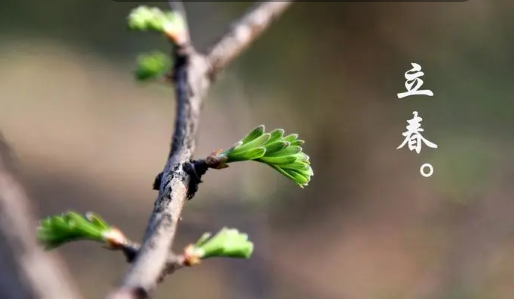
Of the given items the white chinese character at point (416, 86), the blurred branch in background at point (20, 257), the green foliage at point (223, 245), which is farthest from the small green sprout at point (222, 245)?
the white chinese character at point (416, 86)

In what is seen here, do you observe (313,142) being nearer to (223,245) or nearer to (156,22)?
(156,22)

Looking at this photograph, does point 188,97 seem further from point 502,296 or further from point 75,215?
point 502,296

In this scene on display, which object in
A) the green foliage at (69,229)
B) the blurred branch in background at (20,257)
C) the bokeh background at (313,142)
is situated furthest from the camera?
the bokeh background at (313,142)

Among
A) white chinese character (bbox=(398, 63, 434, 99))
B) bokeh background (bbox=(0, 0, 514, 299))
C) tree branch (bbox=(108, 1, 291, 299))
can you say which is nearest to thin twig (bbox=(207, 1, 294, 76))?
tree branch (bbox=(108, 1, 291, 299))

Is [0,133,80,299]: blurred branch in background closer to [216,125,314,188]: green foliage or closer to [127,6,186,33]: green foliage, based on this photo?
[216,125,314,188]: green foliage

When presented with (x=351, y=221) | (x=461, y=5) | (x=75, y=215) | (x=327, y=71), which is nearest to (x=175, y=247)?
(x=351, y=221)

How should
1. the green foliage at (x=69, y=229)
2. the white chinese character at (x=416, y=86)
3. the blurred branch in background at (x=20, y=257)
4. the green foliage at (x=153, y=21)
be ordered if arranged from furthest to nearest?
the white chinese character at (x=416, y=86), the green foliage at (x=153, y=21), the green foliage at (x=69, y=229), the blurred branch in background at (x=20, y=257)

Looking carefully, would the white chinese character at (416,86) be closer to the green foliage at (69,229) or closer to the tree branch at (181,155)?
the tree branch at (181,155)
